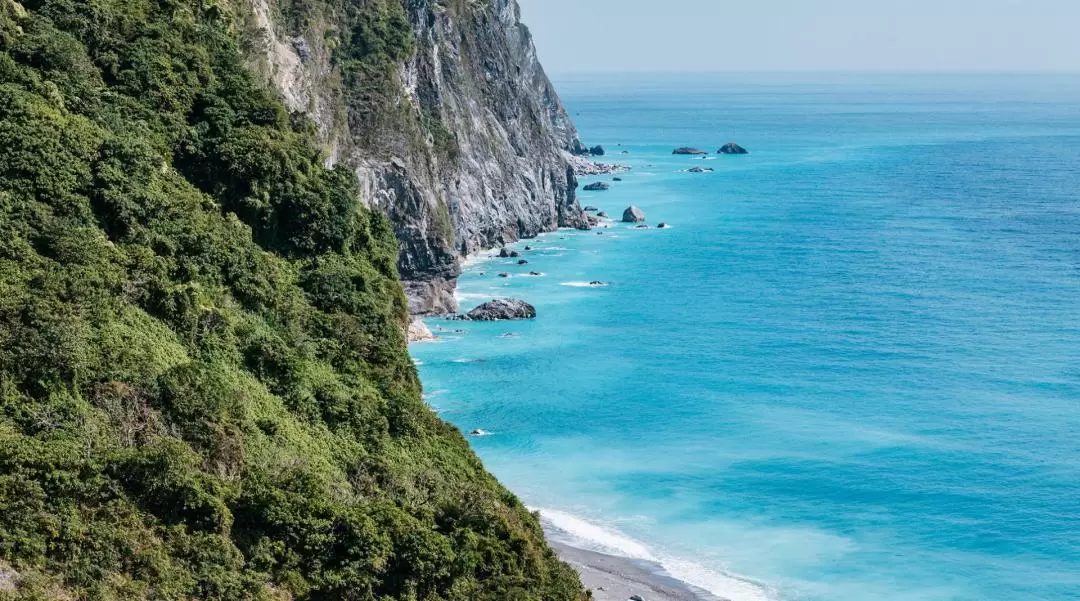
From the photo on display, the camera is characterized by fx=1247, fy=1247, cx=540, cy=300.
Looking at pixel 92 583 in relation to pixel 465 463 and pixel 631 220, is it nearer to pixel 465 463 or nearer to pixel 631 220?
pixel 465 463

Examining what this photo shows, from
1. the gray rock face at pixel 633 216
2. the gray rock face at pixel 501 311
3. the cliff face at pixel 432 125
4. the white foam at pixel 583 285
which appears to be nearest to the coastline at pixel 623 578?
the cliff face at pixel 432 125

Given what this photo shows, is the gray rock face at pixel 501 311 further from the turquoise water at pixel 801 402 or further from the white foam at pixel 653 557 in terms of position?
the white foam at pixel 653 557

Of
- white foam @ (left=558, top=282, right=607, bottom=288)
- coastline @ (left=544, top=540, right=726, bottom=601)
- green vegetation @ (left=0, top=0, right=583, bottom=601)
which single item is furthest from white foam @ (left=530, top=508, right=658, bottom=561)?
white foam @ (left=558, top=282, right=607, bottom=288)

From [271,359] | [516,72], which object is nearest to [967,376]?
[271,359]

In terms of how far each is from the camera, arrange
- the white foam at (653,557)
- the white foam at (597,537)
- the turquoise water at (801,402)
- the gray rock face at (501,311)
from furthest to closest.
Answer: the gray rock face at (501,311) → the turquoise water at (801,402) → the white foam at (597,537) → the white foam at (653,557)

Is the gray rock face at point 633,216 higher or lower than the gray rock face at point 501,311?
higher

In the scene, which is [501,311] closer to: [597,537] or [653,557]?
[597,537]

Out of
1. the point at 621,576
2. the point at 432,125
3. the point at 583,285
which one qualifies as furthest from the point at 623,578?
the point at 432,125
